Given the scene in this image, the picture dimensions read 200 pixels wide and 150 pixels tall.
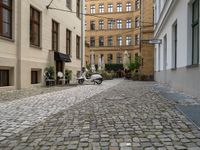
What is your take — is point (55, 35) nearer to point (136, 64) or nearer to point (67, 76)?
point (67, 76)

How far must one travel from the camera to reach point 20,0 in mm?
16453

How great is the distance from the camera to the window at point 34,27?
729 inches

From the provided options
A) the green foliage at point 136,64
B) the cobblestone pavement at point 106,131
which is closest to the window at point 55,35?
the cobblestone pavement at point 106,131

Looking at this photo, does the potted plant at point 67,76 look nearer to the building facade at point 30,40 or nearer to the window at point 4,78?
the building facade at point 30,40

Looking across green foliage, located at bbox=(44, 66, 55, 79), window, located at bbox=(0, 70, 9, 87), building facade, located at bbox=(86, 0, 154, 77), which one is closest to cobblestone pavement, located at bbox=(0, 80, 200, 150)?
window, located at bbox=(0, 70, 9, 87)

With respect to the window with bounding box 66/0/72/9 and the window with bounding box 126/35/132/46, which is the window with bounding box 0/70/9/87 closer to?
the window with bounding box 66/0/72/9

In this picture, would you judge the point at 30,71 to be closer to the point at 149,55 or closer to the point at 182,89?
the point at 182,89

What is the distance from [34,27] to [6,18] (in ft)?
11.7

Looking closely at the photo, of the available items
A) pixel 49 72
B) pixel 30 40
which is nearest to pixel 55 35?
pixel 49 72

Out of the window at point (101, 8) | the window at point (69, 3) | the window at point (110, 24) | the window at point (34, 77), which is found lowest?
the window at point (34, 77)

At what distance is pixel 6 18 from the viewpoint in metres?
15.5

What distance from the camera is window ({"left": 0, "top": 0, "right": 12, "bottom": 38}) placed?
14.9m

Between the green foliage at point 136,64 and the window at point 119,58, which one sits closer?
the green foliage at point 136,64

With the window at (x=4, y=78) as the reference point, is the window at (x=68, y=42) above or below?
above
